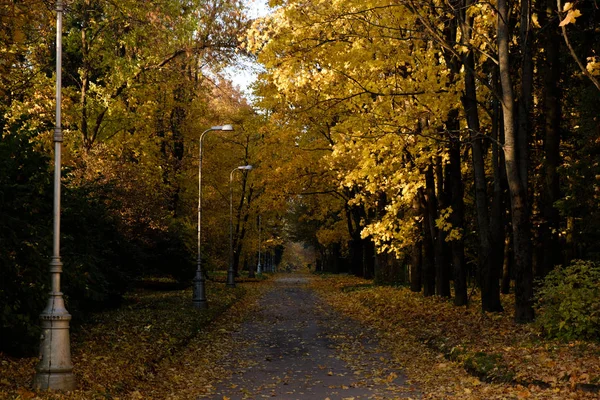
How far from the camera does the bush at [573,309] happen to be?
44.5ft

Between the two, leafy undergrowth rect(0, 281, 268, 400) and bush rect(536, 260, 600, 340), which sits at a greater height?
bush rect(536, 260, 600, 340)

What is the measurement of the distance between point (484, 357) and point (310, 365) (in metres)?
3.27

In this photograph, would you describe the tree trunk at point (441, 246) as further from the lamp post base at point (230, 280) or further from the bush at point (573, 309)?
the lamp post base at point (230, 280)

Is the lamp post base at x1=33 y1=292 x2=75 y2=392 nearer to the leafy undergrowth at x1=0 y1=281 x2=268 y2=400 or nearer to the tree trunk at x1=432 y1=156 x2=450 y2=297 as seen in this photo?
the leafy undergrowth at x1=0 y1=281 x2=268 y2=400

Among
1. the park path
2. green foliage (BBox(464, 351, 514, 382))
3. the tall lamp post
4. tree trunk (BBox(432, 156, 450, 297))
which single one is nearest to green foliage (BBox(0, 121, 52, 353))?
the tall lamp post

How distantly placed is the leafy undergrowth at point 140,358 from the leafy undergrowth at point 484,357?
3.87 meters

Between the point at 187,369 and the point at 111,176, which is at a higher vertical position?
the point at 111,176

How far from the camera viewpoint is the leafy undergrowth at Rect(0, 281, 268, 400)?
10516mm

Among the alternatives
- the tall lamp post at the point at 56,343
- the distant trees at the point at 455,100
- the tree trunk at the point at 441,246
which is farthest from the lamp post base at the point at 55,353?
the tree trunk at the point at 441,246

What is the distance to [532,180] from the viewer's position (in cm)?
2711

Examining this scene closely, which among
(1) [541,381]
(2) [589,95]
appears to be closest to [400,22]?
(2) [589,95]

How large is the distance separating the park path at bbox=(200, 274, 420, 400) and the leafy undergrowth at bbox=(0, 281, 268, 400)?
57cm

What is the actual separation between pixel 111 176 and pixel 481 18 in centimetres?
1452

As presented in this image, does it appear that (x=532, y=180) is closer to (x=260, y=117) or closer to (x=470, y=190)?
(x=470, y=190)
